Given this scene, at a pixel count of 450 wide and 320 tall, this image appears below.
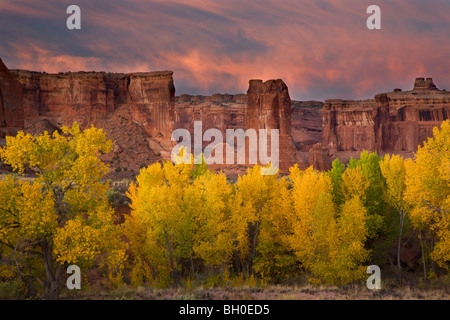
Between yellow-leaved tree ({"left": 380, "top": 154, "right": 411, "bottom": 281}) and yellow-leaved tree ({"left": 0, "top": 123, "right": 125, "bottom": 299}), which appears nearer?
yellow-leaved tree ({"left": 0, "top": 123, "right": 125, "bottom": 299})

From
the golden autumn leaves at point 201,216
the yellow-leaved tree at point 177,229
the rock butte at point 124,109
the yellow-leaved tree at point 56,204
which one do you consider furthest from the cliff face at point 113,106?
the yellow-leaved tree at point 56,204

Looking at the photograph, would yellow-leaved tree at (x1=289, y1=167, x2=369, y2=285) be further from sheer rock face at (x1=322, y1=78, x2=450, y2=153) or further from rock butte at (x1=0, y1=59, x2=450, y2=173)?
sheer rock face at (x1=322, y1=78, x2=450, y2=153)

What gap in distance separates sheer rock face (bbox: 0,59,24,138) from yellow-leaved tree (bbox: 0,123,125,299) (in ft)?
137

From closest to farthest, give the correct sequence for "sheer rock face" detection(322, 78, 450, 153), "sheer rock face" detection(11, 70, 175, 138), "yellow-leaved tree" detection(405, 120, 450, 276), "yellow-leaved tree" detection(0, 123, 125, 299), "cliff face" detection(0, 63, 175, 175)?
"yellow-leaved tree" detection(0, 123, 125, 299) → "yellow-leaved tree" detection(405, 120, 450, 276) → "cliff face" detection(0, 63, 175, 175) → "sheer rock face" detection(11, 70, 175, 138) → "sheer rock face" detection(322, 78, 450, 153)

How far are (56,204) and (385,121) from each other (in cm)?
14792

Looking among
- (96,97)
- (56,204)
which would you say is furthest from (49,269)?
(96,97)

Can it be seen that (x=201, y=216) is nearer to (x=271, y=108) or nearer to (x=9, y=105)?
(x=9, y=105)

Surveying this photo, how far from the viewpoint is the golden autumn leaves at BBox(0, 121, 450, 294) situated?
24.4m

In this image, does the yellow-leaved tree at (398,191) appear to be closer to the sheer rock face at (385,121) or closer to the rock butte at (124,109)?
the rock butte at (124,109)

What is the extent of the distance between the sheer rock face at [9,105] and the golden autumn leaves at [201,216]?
3221 cm

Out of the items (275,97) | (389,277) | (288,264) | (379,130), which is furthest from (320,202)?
(379,130)

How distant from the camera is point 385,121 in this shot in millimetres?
157625

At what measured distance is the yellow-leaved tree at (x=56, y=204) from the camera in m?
23.8

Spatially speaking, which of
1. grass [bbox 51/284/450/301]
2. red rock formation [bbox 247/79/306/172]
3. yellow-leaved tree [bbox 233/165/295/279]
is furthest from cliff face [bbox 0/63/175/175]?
grass [bbox 51/284/450/301]
